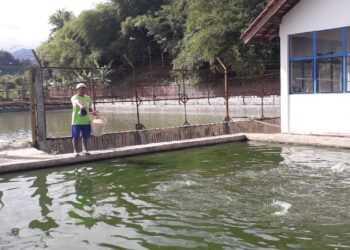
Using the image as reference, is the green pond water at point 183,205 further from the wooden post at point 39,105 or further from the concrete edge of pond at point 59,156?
the wooden post at point 39,105

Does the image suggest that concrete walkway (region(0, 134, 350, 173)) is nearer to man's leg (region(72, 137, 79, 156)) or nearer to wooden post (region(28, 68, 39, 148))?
man's leg (region(72, 137, 79, 156))

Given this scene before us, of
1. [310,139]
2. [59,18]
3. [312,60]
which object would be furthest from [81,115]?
[59,18]

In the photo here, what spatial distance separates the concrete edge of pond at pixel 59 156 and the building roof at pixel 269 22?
420 centimetres

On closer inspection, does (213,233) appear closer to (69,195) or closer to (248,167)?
(69,195)

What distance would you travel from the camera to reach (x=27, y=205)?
7379 mm

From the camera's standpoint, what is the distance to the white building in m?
13.7

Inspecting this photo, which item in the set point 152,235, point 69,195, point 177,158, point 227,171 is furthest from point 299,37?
point 152,235

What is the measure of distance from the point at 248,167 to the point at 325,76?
5840 millimetres

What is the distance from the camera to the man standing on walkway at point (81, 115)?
1067cm

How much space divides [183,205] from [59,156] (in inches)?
191

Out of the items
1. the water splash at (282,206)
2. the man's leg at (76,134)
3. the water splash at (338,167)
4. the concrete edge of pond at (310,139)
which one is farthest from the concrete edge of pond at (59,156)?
the water splash at (282,206)

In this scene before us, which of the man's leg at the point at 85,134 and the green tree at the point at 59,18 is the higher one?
the green tree at the point at 59,18

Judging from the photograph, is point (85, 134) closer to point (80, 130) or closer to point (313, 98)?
point (80, 130)

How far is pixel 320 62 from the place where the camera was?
14.3m
